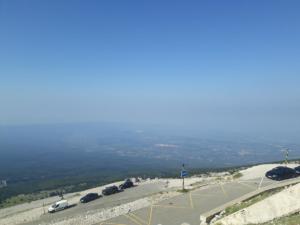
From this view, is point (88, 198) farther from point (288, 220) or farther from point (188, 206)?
point (288, 220)

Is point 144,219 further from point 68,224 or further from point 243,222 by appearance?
point 243,222

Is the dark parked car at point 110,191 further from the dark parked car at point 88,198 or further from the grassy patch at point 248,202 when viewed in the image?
the grassy patch at point 248,202

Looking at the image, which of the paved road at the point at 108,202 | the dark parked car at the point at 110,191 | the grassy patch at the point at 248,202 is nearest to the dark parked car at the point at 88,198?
the paved road at the point at 108,202

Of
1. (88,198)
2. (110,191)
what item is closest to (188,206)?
(88,198)

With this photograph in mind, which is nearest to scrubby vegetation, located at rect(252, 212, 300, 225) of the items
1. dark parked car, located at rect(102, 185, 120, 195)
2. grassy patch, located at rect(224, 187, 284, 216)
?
grassy patch, located at rect(224, 187, 284, 216)

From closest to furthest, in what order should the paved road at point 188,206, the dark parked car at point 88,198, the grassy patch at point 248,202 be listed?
the grassy patch at point 248,202
the paved road at point 188,206
the dark parked car at point 88,198

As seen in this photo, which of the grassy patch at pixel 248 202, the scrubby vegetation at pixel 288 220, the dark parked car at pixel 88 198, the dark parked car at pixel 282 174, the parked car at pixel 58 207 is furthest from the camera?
the dark parked car at pixel 88 198
